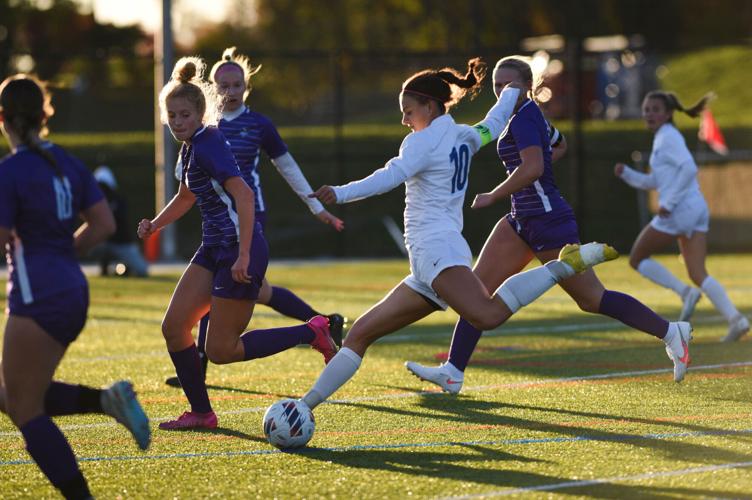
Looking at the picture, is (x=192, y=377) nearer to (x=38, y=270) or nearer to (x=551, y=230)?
(x=38, y=270)

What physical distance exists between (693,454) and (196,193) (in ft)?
9.36

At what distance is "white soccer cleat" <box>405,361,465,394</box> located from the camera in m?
7.99

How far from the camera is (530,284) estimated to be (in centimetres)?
713

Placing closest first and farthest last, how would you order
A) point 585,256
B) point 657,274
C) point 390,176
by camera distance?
point 390,176, point 585,256, point 657,274

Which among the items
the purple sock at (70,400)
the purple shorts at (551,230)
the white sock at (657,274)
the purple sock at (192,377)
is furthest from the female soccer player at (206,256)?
the white sock at (657,274)

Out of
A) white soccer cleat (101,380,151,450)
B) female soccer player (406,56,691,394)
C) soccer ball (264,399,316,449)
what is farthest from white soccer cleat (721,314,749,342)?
white soccer cleat (101,380,151,450)

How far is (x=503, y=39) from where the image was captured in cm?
4969

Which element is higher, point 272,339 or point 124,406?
point 124,406

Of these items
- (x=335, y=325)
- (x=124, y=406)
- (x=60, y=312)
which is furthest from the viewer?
(x=335, y=325)

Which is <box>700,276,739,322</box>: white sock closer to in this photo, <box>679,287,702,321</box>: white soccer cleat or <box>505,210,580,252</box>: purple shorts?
<box>679,287,702,321</box>: white soccer cleat

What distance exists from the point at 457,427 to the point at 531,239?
150cm

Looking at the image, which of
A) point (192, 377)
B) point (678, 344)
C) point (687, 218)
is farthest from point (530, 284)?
point (687, 218)

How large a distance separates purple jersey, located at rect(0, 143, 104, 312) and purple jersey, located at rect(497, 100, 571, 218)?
327 cm

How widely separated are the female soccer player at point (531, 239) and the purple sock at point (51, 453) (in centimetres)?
299
